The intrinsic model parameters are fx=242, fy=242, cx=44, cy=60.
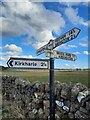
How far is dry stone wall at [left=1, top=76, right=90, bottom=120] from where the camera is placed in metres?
6.29

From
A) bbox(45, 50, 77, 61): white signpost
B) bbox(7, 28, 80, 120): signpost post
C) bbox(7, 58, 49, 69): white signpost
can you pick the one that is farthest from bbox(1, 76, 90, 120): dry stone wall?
bbox(7, 58, 49, 69): white signpost

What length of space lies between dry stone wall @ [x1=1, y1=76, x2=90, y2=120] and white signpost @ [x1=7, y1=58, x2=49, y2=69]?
1772 millimetres

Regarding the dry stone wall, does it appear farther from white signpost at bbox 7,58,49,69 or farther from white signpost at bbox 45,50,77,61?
white signpost at bbox 7,58,49,69

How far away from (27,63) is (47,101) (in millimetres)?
2443

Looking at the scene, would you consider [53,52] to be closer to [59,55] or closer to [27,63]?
[59,55]

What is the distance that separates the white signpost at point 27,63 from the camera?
192 inches

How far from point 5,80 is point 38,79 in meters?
2.44

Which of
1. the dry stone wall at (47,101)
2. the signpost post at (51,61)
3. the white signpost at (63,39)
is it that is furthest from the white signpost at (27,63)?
the dry stone wall at (47,101)

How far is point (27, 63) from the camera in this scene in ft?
16.4

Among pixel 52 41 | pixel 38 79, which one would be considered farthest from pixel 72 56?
pixel 38 79

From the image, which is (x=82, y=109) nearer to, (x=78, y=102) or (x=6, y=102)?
(x=78, y=102)

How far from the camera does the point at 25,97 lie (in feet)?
26.5

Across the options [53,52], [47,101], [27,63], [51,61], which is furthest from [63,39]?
[47,101]

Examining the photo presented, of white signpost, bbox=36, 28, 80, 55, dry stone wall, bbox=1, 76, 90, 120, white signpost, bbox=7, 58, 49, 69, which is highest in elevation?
white signpost, bbox=36, 28, 80, 55
